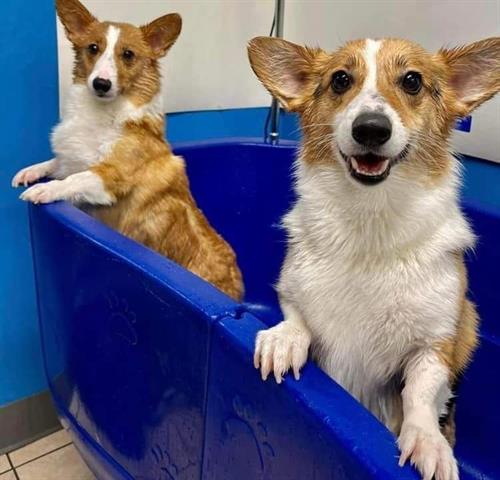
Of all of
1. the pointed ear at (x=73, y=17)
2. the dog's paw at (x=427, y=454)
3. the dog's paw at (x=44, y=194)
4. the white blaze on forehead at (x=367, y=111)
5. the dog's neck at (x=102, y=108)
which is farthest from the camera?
the dog's neck at (x=102, y=108)

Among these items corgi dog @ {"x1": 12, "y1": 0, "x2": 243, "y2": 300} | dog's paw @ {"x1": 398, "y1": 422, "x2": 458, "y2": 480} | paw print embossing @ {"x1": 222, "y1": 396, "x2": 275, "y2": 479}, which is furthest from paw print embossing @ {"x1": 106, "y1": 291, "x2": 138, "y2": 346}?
dog's paw @ {"x1": 398, "y1": 422, "x2": 458, "y2": 480}

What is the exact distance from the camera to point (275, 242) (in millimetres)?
2037

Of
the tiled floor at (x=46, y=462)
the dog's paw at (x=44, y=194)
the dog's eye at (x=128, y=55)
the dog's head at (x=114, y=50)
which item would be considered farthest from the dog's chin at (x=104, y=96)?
the tiled floor at (x=46, y=462)

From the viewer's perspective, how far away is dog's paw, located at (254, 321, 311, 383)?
823mm

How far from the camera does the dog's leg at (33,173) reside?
1.51 metres

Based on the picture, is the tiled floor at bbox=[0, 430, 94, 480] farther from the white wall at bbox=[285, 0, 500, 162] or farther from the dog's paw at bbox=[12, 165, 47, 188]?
the white wall at bbox=[285, 0, 500, 162]

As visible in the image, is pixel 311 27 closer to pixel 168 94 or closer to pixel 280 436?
pixel 168 94

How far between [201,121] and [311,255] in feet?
3.88

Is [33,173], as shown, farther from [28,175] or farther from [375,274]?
[375,274]

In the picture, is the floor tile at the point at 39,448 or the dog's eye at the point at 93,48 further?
the floor tile at the point at 39,448

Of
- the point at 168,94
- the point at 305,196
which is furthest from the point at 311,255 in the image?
the point at 168,94

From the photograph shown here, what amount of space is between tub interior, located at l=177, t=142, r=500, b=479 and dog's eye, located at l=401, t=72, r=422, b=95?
1.92 feet

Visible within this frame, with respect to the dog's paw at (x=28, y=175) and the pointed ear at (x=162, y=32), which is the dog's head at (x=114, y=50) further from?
the dog's paw at (x=28, y=175)

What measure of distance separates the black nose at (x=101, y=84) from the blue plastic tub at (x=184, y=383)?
0.37 meters
